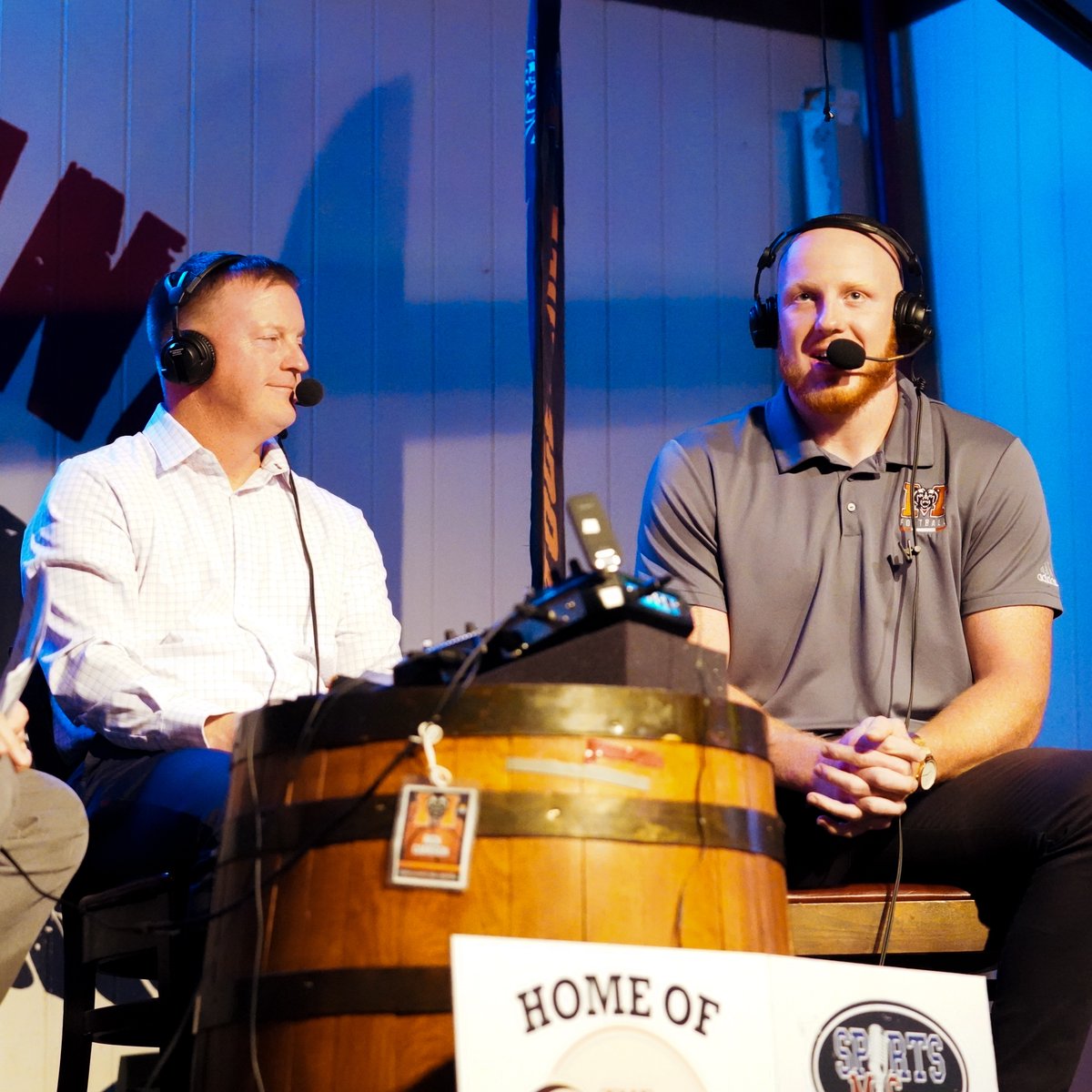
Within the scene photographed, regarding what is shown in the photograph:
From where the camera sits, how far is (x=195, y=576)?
238 cm

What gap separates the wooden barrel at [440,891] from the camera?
1.27 metres

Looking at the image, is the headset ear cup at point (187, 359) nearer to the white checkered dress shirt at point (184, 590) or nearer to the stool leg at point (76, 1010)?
the white checkered dress shirt at point (184, 590)

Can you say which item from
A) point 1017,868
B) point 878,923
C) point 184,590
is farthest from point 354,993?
point 184,590

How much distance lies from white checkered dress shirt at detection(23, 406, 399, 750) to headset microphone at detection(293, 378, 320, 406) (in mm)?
129

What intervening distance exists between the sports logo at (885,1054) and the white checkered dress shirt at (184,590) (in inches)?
41.3

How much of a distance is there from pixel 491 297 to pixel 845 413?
1045 mm

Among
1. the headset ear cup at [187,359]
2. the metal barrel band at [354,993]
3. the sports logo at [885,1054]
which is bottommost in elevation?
the sports logo at [885,1054]

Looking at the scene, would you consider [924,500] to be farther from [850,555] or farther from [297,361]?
[297,361]

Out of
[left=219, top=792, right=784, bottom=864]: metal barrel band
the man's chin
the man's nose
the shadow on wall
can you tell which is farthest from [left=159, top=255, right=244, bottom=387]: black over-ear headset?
[left=219, top=792, right=784, bottom=864]: metal barrel band

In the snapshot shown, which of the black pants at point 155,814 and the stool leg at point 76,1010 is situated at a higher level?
the black pants at point 155,814

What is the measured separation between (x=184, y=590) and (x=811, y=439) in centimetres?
107

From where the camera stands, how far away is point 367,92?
10.3 feet

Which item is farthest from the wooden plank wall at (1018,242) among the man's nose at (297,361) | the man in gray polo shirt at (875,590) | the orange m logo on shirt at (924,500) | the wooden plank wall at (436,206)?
the man's nose at (297,361)

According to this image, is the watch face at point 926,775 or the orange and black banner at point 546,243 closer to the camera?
the watch face at point 926,775
